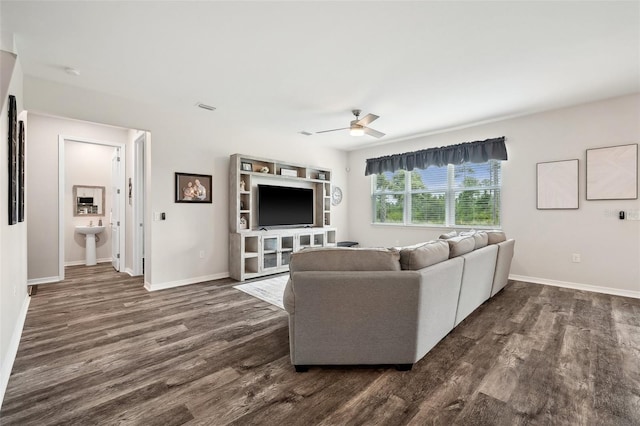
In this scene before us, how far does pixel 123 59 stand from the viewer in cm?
282

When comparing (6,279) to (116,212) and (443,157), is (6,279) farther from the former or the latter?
(443,157)

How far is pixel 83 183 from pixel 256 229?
4.19m

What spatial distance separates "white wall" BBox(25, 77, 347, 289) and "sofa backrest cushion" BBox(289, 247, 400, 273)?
2997 millimetres

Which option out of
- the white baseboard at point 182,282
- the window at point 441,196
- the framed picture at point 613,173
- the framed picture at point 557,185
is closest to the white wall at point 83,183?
the white baseboard at point 182,282

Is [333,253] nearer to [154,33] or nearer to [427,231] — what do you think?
[154,33]

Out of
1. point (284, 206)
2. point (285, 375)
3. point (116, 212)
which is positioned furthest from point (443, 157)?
point (116, 212)

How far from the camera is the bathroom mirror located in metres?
6.09

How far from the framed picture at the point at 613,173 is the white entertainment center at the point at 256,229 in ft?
13.6

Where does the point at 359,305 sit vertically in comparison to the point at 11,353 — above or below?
above

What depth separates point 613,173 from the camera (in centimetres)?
379

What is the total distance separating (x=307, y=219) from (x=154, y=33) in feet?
13.0

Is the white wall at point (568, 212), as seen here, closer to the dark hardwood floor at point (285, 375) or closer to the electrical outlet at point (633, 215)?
the electrical outlet at point (633, 215)

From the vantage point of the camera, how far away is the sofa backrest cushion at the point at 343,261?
199 cm

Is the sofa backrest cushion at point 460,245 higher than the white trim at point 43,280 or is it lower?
higher
